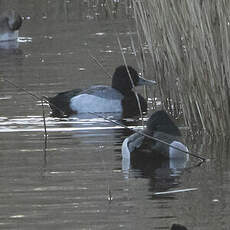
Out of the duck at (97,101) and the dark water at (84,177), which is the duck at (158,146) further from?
the duck at (97,101)

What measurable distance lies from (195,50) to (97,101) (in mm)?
3574

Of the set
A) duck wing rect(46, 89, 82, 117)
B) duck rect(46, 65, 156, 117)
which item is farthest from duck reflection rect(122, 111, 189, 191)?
duck wing rect(46, 89, 82, 117)

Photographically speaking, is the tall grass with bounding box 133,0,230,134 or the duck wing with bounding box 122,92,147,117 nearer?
the tall grass with bounding box 133,0,230,134

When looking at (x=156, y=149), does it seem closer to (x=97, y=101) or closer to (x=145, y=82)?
(x=145, y=82)

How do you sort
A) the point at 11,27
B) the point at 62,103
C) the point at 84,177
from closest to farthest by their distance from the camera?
1. the point at 84,177
2. the point at 62,103
3. the point at 11,27

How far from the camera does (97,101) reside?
13695 millimetres

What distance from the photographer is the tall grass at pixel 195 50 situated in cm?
1004

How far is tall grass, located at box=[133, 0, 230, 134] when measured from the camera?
32.9ft

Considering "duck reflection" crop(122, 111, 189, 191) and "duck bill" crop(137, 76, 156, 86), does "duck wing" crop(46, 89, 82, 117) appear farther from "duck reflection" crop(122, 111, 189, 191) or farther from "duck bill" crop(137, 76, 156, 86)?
"duck reflection" crop(122, 111, 189, 191)

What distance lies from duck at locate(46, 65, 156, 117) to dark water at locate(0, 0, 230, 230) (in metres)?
0.31

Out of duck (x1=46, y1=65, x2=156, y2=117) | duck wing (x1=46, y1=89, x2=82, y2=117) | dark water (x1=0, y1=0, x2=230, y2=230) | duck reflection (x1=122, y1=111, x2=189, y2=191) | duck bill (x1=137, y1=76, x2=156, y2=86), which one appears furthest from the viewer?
duck (x1=46, y1=65, x2=156, y2=117)

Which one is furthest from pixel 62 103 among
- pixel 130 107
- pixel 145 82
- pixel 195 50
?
pixel 195 50

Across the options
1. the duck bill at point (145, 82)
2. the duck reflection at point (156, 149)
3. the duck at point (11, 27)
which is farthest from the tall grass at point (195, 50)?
the duck at point (11, 27)

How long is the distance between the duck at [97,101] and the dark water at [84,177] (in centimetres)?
31
